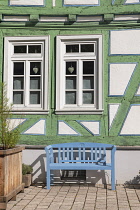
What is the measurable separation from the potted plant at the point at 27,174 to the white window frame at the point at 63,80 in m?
1.38

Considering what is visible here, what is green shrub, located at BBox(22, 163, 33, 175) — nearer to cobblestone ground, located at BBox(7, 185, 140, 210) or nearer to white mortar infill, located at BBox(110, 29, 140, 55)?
cobblestone ground, located at BBox(7, 185, 140, 210)

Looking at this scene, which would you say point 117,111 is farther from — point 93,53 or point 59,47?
point 59,47

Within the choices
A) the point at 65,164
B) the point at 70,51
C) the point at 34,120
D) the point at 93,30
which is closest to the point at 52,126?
the point at 34,120

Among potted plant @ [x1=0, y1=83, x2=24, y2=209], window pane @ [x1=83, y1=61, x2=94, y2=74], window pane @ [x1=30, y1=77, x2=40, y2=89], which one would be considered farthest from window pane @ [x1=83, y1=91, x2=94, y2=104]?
potted plant @ [x1=0, y1=83, x2=24, y2=209]

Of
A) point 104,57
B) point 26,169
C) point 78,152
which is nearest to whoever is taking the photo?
point 26,169

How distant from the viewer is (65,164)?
292 inches

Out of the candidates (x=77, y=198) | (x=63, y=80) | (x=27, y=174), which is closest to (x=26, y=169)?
(x=27, y=174)

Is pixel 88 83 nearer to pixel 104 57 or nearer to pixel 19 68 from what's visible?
pixel 104 57

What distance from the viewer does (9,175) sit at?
6.15 meters

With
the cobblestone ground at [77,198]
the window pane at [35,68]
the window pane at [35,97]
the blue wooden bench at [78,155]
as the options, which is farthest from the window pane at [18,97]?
the cobblestone ground at [77,198]

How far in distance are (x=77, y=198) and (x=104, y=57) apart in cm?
326

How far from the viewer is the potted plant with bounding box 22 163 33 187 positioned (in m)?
7.48

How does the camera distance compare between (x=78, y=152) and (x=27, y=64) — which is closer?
(x=78, y=152)

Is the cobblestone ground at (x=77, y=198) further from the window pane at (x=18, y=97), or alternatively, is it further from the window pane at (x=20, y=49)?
the window pane at (x=20, y=49)
